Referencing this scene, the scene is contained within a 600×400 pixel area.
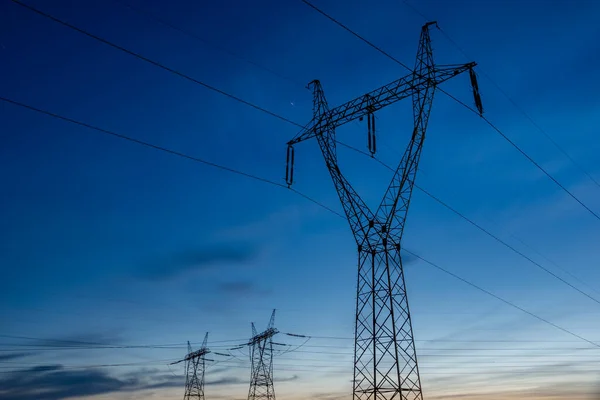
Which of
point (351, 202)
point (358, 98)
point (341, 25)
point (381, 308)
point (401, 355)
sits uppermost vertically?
point (358, 98)

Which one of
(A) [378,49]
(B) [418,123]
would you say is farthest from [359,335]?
(A) [378,49]

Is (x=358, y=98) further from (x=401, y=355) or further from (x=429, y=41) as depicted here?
(x=401, y=355)

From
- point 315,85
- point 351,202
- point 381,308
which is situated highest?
point 315,85

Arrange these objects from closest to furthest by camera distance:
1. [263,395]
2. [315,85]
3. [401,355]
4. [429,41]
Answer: [401,355], [429,41], [315,85], [263,395]

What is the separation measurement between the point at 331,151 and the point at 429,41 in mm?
9855

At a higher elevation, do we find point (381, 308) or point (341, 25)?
point (341, 25)

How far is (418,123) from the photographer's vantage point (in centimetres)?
3259

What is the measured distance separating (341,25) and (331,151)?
12.3 m

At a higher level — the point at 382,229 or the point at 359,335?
the point at 382,229

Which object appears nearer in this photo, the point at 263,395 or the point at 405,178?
the point at 405,178

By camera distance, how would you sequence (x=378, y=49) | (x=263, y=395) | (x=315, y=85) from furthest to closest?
1. (x=263, y=395)
2. (x=315, y=85)
3. (x=378, y=49)

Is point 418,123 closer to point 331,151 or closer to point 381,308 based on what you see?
point 331,151

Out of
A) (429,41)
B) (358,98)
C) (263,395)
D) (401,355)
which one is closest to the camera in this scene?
(401,355)

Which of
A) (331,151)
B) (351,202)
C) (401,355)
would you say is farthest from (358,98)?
(401,355)
